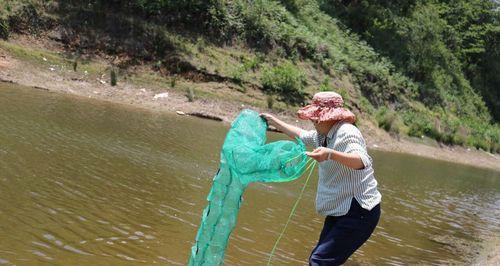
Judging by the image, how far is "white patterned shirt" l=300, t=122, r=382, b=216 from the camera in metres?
4.64

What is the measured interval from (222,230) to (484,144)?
3530 cm

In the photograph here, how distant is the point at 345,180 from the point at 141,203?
4.80 meters

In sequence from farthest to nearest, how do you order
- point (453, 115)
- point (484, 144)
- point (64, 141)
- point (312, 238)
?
point (453, 115), point (484, 144), point (64, 141), point (312, 238)

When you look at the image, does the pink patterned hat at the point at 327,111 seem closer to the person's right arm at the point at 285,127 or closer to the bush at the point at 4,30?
the person's right arm at the point at 285,127

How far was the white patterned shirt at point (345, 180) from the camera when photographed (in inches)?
183

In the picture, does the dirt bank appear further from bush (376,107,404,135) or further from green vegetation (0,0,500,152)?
bush (376,107,404,135)

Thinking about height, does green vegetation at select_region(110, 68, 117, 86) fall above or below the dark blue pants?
below

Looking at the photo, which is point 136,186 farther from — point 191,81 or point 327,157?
point 191,81

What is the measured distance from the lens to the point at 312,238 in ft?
30.6

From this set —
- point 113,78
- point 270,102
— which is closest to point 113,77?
point 113,78

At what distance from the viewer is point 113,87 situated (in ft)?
74.4

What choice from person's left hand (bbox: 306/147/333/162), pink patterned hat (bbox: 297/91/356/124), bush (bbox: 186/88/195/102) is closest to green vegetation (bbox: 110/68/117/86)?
bush (bbox: 186/88/195/102)

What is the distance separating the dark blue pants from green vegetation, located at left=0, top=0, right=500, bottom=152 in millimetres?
21448

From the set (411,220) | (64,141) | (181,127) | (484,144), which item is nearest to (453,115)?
(484,144)
